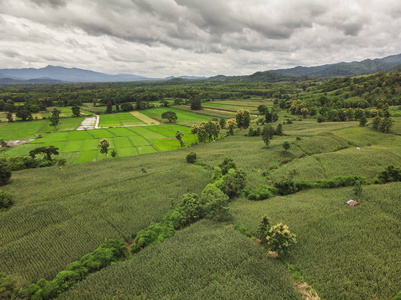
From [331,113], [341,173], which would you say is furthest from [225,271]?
[331,113]

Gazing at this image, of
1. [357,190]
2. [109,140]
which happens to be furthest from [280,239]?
[109,140]

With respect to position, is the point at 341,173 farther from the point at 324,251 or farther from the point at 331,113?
the point at 331,113

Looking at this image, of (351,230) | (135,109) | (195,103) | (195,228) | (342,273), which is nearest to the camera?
(342,273)

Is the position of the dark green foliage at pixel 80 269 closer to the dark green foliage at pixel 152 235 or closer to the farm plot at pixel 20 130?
the dark green foliage at pixel 152 235

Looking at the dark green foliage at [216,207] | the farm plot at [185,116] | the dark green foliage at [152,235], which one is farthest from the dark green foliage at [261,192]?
the farm plot at [185,116]

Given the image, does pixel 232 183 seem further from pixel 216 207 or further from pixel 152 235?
pixel 152 235

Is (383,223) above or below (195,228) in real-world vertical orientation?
above

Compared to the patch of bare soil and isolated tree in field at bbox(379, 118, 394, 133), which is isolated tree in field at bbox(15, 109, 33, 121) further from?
isolated tree in field at bbox(379, 118, 394, 133)
